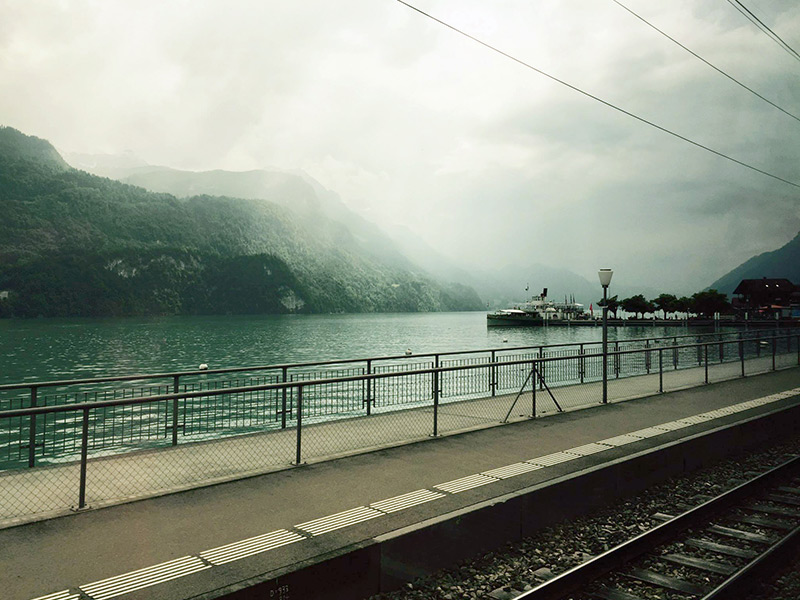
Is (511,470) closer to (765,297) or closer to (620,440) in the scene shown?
(620,440)

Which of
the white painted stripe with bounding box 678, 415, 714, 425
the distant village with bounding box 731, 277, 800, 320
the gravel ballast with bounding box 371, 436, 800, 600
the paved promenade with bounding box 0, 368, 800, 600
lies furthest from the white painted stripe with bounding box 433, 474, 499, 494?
the distant village with bounding box 731, 277, 800, 320

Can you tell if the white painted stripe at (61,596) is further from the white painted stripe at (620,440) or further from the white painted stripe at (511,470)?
the white painted stripe at (620,440)

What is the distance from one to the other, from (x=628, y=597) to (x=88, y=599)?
15.0 ft

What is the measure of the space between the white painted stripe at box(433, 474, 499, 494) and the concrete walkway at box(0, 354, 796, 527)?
6.83 feet

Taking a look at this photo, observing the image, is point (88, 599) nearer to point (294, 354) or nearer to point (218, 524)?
point (218, 524)

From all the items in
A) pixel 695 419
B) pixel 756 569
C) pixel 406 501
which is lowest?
pixel 756 569

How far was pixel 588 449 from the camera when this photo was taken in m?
9.63

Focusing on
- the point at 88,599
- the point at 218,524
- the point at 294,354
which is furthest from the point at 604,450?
the point at 294,354

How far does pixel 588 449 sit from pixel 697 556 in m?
3.24

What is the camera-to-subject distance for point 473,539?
6102 millimetres

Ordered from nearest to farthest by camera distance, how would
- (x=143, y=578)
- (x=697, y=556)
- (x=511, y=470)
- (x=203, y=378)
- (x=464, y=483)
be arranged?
(x=143, y=578) < (x=697, y=556) < (x=464, y=483) < (x=511, y=470) < (x=203, y=378)

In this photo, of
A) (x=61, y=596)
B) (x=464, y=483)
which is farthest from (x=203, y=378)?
(x=61, y=596)

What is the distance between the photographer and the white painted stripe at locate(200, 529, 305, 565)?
5.16 m

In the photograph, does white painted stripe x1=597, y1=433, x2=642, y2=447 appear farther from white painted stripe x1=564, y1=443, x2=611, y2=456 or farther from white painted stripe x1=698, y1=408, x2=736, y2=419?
white painted stripe x1=698, y1=408, x2=736, y2=419
